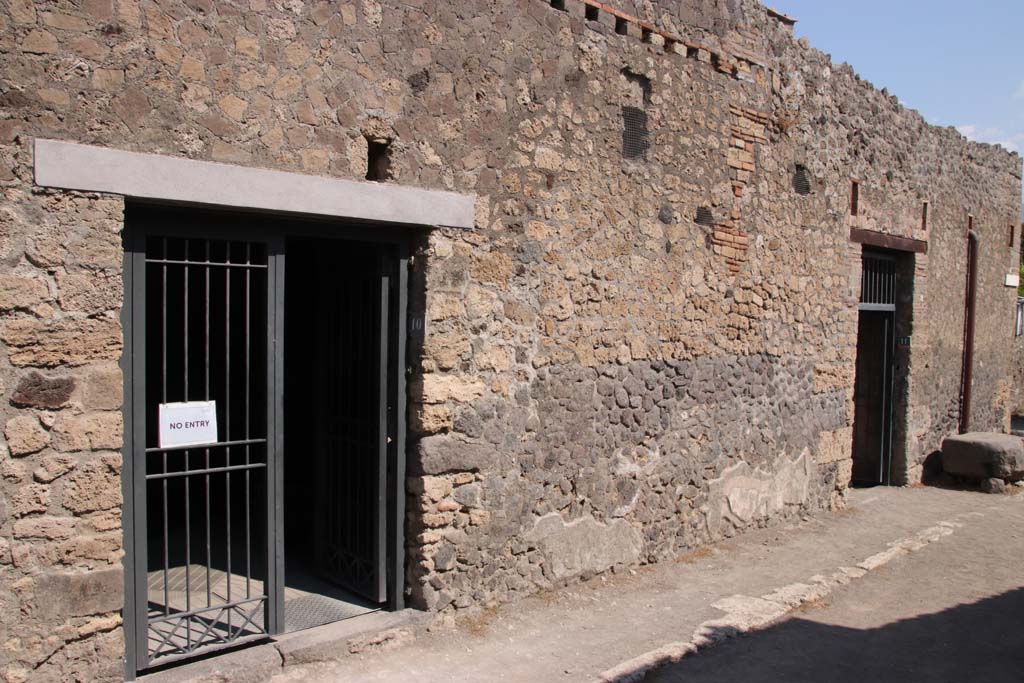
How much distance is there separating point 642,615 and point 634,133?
323 centimetres

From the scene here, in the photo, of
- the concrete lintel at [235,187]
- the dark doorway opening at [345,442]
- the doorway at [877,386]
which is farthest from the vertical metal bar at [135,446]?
the doorway at [877,386]

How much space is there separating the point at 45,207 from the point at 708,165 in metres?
4.67

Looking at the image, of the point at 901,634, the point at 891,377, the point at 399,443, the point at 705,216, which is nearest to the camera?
the point at 399,443

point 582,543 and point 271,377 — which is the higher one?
point 271,377

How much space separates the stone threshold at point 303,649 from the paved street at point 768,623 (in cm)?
6

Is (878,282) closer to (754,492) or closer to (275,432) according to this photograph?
(754,492)

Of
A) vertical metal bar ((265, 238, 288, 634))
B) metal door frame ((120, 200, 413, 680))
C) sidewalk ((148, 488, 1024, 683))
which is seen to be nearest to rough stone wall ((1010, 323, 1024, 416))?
→ sidewalk ((148, 488, 1024, 683))

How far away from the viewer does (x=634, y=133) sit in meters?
5.95

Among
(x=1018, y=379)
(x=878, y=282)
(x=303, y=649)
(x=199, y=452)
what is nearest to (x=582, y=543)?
(x=303, y=649)

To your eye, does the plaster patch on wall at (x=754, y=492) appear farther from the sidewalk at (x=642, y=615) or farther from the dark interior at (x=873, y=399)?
the dark interior at (x=873, y=399)

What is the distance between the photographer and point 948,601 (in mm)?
6031

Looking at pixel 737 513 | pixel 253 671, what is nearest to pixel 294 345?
pixel 253 671

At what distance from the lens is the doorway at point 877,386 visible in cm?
970

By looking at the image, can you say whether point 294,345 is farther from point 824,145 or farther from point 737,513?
point 824,145
